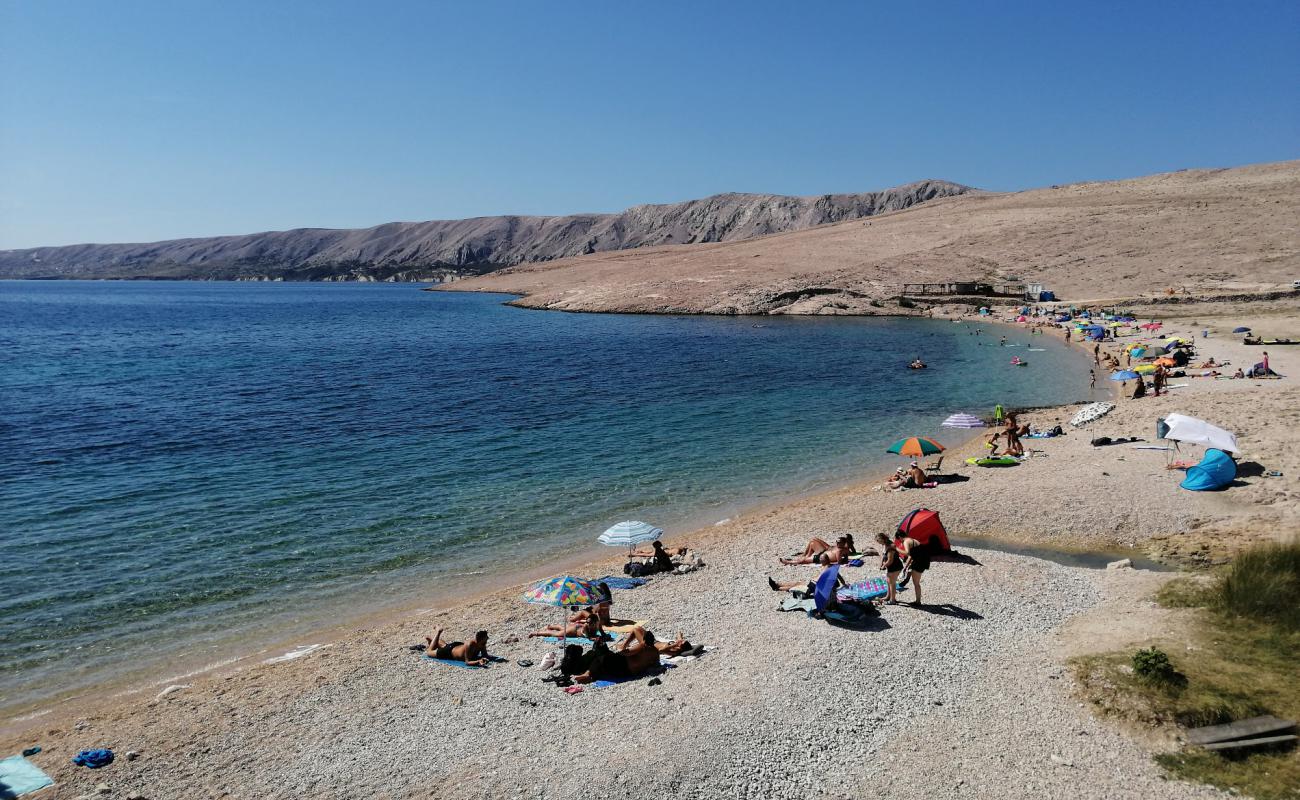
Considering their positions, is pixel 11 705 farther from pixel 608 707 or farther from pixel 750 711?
pixel 750 711

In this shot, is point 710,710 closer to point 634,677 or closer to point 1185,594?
point 634,677

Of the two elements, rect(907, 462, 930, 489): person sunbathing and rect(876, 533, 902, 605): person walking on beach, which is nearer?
rect(876, 533, 902, 605): person walking on beach

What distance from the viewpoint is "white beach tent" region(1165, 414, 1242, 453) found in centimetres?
1980

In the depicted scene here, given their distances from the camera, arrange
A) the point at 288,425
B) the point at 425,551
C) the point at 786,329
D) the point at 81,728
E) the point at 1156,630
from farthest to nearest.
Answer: the point at 786,329, the point at 288,425, the point at 425,551, the point at 1156,630, the point at 81,728

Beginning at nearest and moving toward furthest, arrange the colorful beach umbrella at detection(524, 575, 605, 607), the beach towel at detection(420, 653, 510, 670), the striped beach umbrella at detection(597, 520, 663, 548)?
1. the beach towel at detection(420, 653, 510, 670)
2. the colorful beach umbrella at detection(524, 575, 605, 607)
3. the striped beach umbrella at detection(597, 520, 663, 548)

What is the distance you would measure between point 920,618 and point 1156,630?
12.7ft

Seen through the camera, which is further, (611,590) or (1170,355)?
(1170,355)

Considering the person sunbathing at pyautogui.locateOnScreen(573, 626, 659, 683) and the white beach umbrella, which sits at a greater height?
the white beach umbrella

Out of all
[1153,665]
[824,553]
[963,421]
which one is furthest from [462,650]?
[963,421]

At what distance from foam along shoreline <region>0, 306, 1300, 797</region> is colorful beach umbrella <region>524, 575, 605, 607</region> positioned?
383 millimetres

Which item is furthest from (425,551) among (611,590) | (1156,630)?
(1156,630)

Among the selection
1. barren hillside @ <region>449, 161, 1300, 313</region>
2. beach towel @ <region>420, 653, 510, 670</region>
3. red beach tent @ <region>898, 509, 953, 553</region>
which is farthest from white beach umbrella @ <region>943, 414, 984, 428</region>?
barren hillside @ <region>449, 161, 1300, 313</region>

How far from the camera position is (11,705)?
1291 cm

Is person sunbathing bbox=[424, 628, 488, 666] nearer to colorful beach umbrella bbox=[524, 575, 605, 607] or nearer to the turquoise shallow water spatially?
colorful beach umbrella bbox=[524, 575, 605, 607]
